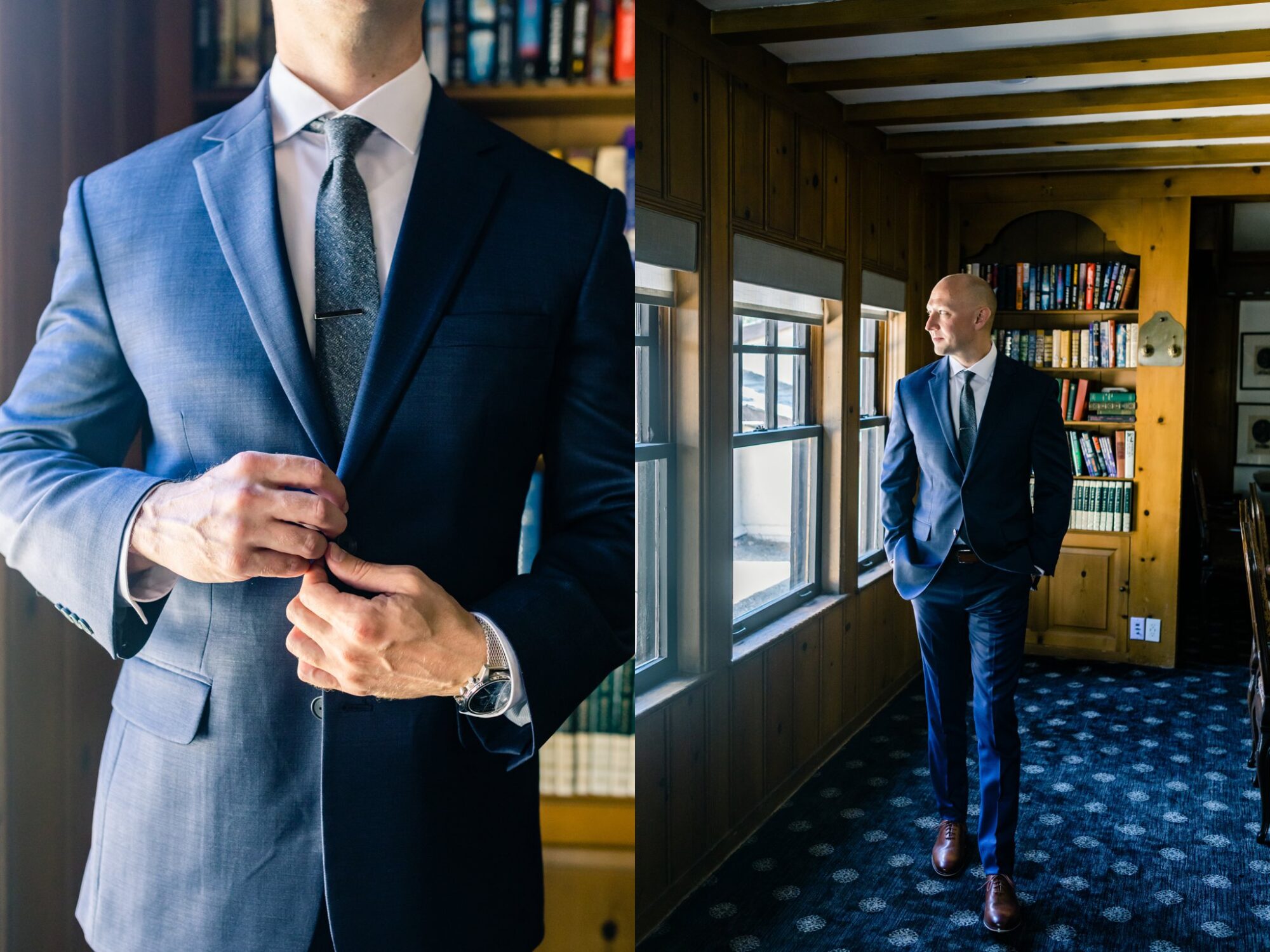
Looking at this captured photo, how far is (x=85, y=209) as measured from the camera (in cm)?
95

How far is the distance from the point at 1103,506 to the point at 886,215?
2.16 metres

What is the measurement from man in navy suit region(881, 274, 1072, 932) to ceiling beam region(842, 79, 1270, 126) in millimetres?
1467

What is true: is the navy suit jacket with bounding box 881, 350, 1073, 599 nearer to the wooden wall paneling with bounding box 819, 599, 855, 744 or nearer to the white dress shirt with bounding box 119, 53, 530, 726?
the wooden wall paneling with bounding box 819, 599, 855, 744

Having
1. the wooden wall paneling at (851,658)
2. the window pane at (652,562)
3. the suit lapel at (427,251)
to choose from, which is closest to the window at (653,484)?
the window pane at (652,562)

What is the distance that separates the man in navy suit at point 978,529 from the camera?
3.15m

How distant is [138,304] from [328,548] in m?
0.28

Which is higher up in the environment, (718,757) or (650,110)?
(650,110)

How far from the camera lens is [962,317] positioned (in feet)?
10.8

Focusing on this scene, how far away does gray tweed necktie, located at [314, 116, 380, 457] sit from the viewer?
0.96m

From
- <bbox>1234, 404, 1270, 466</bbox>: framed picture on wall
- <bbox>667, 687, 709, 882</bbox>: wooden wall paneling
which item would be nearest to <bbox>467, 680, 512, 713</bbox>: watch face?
<bbox>667, 687, 709, 882</bbox>: wooden wall paneling

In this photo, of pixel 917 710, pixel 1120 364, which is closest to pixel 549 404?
pixel 917 710

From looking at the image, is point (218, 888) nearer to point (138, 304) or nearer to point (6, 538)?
point (6, 538)

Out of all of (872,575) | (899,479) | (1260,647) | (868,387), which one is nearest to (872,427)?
(868,387)

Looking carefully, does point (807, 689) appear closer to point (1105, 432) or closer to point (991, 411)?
point (991, 411)
